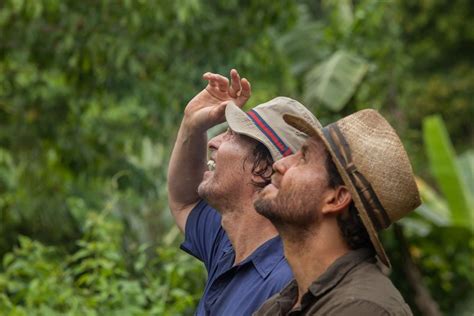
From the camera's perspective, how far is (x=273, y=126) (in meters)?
3.59

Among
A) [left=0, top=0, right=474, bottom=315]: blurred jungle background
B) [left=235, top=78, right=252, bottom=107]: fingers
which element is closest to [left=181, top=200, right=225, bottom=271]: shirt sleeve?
[left=235, top=78, right=252, bottom=107]: fingers

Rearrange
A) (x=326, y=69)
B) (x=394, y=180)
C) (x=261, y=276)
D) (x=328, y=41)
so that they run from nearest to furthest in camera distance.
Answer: (x=394, y=180) < (x=261, y=276) < (x=326, y=69) < (x=328, y=41)

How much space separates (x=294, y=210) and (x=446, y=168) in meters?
7.97

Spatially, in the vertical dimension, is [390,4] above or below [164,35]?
below

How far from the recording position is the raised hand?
3883mm

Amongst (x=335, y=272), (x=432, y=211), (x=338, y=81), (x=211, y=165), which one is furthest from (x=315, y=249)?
(x=432, y=211)

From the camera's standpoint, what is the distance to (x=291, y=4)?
326 inches

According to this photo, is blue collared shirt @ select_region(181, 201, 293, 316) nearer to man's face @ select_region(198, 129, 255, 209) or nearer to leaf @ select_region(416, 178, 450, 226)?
man's face @ select_region(198, 129, 255, 209)

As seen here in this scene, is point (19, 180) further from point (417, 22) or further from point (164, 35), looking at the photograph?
point (417, 22)

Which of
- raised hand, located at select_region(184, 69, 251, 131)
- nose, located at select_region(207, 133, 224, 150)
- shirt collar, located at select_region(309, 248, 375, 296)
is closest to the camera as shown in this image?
shirt collar, located at select_region(309, 248, 375, 296)

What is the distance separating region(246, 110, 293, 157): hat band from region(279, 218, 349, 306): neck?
718 millimetres

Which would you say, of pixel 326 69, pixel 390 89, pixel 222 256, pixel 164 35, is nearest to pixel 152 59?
pixel 164 35

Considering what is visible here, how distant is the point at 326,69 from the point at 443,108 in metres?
13.9

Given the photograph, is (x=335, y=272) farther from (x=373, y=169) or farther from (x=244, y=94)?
(x=244, y=94)
